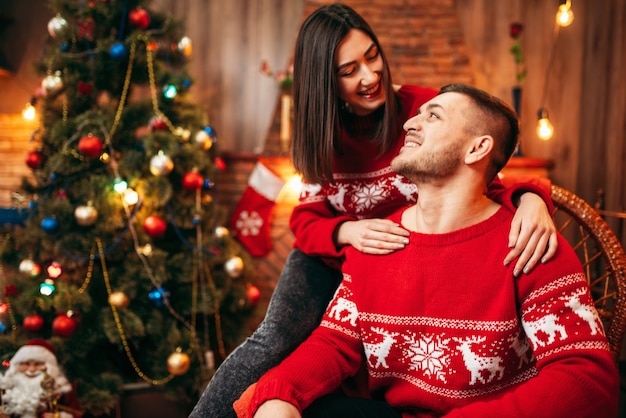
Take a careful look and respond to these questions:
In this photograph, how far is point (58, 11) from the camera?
2.76 metres

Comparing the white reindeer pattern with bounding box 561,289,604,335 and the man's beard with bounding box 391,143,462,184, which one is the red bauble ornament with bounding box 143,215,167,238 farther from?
the white reindeer pattern with bounding box 561,289,604,335

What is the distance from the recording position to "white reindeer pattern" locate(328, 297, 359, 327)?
4.42 ft

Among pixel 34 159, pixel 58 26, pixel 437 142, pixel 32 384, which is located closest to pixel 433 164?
pixel 437 142

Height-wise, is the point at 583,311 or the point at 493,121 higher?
the point at 493,121

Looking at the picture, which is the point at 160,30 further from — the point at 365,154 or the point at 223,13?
the point at 365,154

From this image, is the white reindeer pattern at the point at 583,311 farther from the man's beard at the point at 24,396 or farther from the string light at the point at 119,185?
the string light at the point at 119,185

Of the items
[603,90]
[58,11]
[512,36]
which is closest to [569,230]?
[603,90]

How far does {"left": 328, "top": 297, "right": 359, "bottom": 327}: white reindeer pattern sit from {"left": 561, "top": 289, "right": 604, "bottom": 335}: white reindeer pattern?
475 millimetres

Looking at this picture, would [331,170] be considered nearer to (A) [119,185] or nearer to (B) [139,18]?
(A) [119,185]

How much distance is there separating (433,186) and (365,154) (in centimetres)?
43

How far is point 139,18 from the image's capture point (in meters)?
2.72

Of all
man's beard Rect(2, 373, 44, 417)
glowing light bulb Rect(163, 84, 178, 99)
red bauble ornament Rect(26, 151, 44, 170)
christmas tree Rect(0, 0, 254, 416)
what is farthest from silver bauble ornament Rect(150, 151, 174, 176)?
man's beard Rect(2, 373, 44, 417)

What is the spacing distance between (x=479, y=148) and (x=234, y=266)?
193 centimetres

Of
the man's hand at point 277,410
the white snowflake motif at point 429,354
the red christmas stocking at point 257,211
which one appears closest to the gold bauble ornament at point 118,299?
the red christmas stocking at point 257,211
